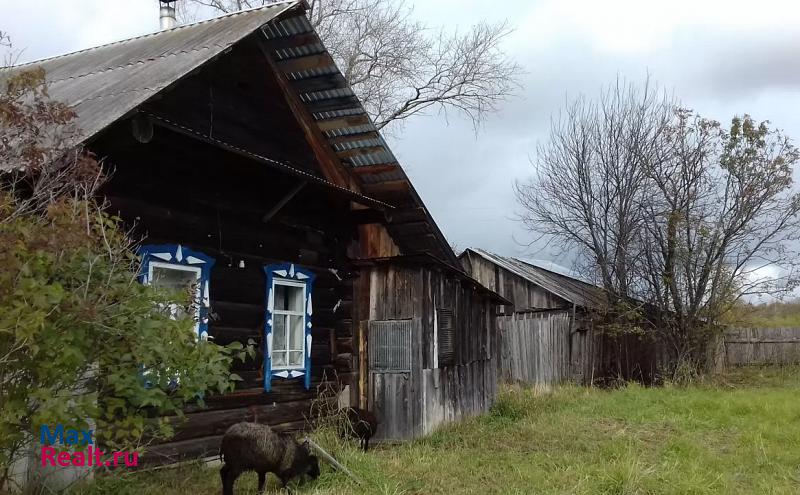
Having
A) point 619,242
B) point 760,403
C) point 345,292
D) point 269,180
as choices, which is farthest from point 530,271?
point 269,180

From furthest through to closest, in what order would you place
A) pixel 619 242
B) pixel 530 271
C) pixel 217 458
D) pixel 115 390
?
pixel 530 271 → pixel 619 242 → pixel 217 458 → pixel 115 390

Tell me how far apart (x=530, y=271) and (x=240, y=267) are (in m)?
A: 15.5

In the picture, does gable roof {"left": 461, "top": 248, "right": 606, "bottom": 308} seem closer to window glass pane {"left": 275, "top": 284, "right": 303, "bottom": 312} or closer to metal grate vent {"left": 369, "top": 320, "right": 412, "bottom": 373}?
metal grate vent {"left": 369, "top": 320, "right": 412, "bottom": 373}

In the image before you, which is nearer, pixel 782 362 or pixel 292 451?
pixel 292 451

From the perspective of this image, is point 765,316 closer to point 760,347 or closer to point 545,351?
point 760,347

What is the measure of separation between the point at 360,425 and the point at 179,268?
3495mm

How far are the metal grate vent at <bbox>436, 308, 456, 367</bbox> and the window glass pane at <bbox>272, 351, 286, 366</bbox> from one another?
2.73 metres

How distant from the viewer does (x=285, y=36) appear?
28.1ft

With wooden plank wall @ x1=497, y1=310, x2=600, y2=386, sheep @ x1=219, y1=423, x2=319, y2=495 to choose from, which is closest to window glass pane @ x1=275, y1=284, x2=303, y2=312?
sheep @ x1=219, y1=423, x2=319, y2=495

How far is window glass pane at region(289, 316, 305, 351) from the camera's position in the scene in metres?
9.28

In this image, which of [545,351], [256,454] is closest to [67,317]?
[256,454]

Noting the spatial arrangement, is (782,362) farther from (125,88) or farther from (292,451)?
(125,88)

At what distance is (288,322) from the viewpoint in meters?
9.24

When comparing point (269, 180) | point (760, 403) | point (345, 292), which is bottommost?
point (760, 403)
